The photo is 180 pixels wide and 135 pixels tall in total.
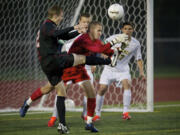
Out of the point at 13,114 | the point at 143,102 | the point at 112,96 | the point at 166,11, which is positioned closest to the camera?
the point at 13,114

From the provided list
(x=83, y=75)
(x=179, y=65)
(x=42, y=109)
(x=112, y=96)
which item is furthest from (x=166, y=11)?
(x=83, y=75)

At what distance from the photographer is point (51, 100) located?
1090 cm

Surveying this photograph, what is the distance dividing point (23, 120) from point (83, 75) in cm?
173

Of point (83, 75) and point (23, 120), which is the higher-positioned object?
point (83, 75)

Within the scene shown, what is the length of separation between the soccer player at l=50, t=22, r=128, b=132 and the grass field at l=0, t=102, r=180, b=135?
0.34 m

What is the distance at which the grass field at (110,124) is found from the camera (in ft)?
20.5

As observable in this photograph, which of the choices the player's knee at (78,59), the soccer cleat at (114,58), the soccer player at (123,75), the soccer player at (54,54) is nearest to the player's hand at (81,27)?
the soccer player at (54,54)

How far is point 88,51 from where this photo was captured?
6.70 meters

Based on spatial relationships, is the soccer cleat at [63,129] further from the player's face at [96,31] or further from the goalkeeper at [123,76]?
the goalkeeper at [123,76]

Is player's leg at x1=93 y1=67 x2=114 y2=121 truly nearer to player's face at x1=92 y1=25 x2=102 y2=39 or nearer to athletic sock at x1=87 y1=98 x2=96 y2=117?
athletic sock at x1=87 y1=98 x2=96 y2=117

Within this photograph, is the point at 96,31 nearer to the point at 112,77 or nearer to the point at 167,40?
the point at 112,77

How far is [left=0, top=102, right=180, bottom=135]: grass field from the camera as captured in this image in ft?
20.5

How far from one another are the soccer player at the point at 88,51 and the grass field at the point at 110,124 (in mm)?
342

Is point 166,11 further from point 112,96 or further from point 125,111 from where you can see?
point 125,111
